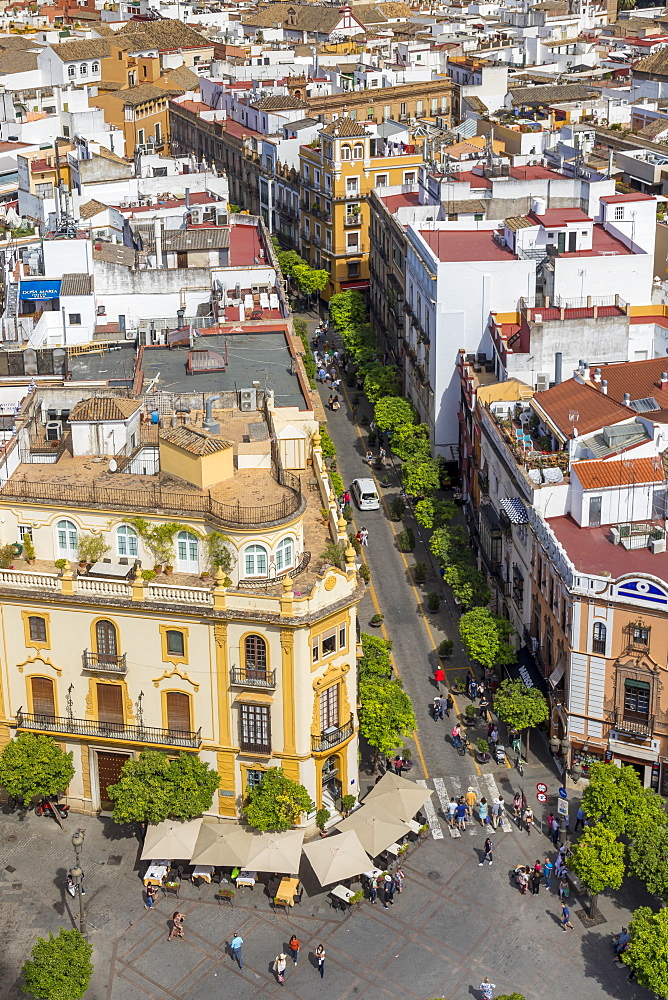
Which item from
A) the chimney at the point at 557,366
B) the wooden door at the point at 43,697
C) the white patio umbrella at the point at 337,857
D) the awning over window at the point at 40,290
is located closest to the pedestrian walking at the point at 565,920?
the white patio umbrella at the point at 337,857

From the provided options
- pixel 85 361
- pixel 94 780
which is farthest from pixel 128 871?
pixel 85 361

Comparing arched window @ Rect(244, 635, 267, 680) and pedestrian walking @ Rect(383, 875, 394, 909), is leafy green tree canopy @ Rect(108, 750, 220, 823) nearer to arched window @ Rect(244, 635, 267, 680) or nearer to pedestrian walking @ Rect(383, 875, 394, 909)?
arched window @ Rect(244, 635, 267, 680)

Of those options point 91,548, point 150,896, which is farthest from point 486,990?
point 91,548

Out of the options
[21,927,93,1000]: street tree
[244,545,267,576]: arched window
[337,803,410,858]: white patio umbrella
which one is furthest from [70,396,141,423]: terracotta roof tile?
[21,927,93,1000]: street tree

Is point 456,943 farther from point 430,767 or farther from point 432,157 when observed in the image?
point 432,157

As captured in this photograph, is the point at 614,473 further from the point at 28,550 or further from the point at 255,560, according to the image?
the point at 28,550
